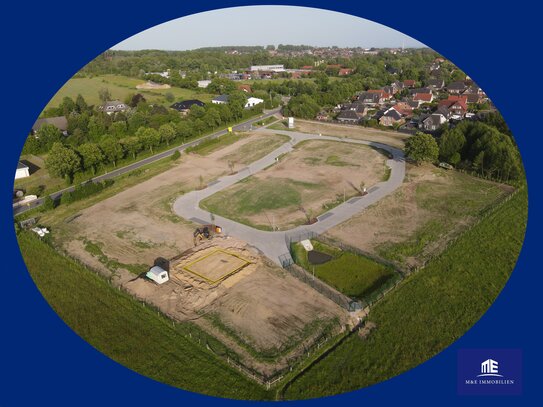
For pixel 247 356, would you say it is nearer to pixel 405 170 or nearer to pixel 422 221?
pixel 422 221

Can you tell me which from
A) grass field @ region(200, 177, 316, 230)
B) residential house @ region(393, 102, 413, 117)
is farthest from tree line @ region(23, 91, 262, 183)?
residential house @ region(393, 102, 413, 117)

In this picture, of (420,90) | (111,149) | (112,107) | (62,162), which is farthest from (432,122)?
(112,107)

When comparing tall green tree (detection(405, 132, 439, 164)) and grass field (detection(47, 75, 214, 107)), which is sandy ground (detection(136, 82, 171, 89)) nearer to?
grass field (detection(47, 75, 214, 107))

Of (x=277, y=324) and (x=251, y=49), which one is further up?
(x=251, y=49)

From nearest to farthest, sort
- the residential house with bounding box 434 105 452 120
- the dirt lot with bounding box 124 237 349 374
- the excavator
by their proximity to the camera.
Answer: the dirt lot with bounding box 124 237 349 374 → the excavator → the residential house with bounding box 434 105 452 120

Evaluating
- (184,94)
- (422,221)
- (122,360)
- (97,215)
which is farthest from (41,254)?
(184,94)

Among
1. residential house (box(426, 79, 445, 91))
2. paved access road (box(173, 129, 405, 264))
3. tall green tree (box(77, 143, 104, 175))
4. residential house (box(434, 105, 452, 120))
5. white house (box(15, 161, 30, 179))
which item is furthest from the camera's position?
residential house (box(426, 79, 445, 91))

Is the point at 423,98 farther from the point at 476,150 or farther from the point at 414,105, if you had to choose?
the point at 476,150
